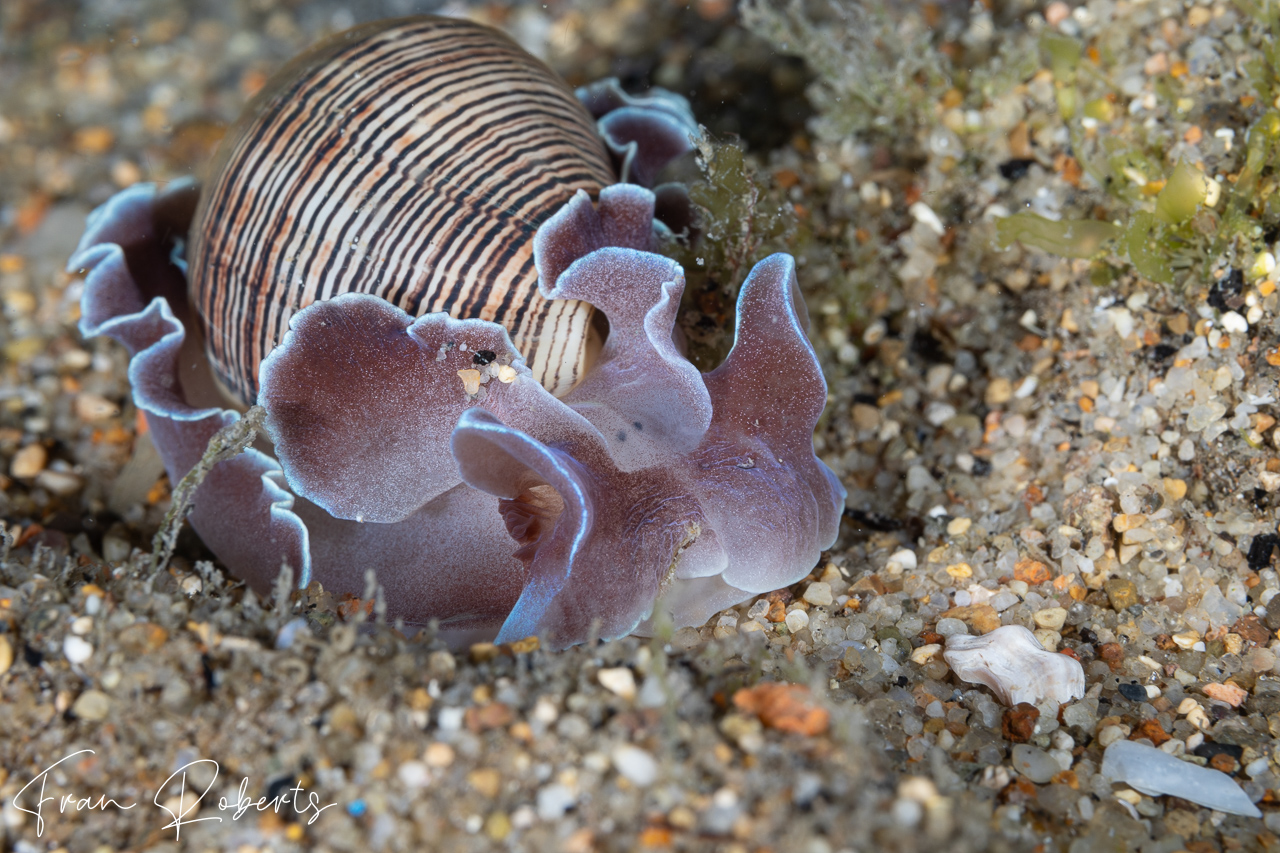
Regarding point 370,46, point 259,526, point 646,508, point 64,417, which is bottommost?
point 64,417

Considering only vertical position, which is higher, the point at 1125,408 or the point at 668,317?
the point at 668,317

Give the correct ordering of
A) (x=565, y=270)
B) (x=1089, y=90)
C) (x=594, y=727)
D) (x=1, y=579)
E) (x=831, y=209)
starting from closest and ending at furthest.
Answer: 1. (x=594, y=727)
2. (x=1, y=579)
3. (x=565, y=270)
4. (x=1089, y=90)
5. (x=831, y=209)

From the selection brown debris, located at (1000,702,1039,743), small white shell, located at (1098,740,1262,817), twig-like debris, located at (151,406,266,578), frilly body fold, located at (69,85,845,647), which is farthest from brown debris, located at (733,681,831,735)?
twig-like debris, located at (151,406,266,578)

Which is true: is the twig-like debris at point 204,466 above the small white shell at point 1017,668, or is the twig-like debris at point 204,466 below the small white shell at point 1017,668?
above

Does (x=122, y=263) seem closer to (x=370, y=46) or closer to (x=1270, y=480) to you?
(x=370, y=46)

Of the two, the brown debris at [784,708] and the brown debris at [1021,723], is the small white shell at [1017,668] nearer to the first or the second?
the brown debris at [1021,723]

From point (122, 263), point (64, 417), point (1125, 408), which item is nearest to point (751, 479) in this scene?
point (1125, 408)
